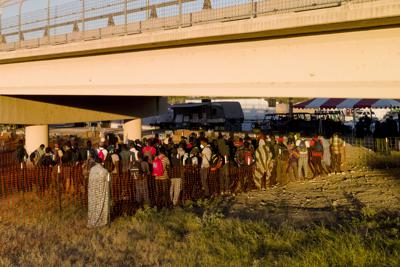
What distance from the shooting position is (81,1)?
12852mm

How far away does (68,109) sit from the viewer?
1811 cm

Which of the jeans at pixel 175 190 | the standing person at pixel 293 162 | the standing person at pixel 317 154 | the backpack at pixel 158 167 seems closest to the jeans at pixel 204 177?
the jeans at pixel 175 190

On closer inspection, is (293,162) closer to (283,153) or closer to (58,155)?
(283,153)

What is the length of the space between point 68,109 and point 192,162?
26.4 ft

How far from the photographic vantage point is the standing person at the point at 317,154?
14.6m

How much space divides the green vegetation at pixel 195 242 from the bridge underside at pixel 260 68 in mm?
2276

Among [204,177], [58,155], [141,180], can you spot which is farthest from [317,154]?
[58,155]

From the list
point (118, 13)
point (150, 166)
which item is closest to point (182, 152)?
point (150, 166)

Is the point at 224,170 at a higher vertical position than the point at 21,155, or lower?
lower

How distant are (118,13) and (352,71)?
654 centimetres

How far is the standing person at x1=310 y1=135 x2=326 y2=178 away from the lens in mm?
14594

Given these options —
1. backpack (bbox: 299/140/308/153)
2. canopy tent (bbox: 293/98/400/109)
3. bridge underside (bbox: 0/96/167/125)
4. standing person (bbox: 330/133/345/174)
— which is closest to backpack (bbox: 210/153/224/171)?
backpack (bbox: 299/140/308/153)


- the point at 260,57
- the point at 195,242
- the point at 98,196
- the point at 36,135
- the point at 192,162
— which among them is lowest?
the point at 195,242

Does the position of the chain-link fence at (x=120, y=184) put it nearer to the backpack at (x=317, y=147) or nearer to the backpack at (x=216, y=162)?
the backpack at (x=216, y=162)
